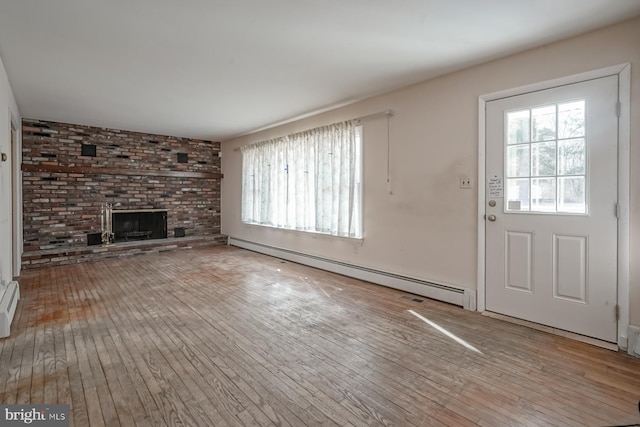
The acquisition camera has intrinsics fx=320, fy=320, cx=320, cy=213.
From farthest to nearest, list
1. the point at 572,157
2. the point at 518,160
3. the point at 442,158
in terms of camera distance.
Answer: the point at 442,158, the point at 518,160, the point at 572,157

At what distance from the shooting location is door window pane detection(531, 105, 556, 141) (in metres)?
2.80

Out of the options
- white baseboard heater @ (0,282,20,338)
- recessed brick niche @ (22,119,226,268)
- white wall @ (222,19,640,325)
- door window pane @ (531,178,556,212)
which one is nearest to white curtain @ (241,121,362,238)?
white wall @ (222,19,640,325)

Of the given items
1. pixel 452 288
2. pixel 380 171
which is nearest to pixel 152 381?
pixel 452 288

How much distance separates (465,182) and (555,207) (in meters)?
0.81

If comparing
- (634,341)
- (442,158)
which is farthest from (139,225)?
(634,341)

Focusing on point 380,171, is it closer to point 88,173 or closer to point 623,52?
point 623,52

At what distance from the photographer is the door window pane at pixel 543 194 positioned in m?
2.82

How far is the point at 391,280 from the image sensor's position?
160 inches

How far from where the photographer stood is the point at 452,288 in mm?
3471

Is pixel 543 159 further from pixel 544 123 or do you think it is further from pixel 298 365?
pixel 298 365

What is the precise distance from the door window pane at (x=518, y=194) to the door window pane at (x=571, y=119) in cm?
48

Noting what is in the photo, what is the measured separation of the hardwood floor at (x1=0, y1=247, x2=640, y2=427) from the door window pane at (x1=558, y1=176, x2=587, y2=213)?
3.59 ft

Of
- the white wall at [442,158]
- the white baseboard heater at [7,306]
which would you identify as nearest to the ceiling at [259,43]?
the white wall at [442,158]

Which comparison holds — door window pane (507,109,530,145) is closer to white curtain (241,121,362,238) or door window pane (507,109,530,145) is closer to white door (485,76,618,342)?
white door (485,76,618,342)
